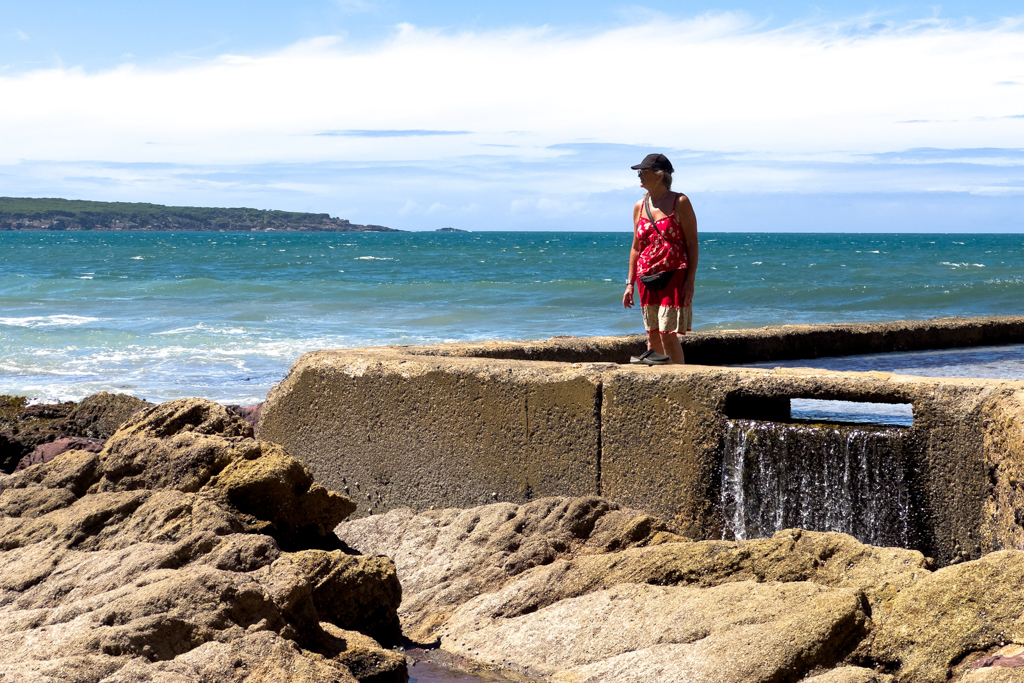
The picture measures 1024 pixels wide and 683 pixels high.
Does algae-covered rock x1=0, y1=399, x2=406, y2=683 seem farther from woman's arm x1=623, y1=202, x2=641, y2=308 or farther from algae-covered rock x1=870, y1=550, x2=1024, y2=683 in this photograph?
woman's arm x1=623, y1=202, x2=641, y2=308

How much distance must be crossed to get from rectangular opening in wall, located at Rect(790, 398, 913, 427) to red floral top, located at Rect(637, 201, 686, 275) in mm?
768

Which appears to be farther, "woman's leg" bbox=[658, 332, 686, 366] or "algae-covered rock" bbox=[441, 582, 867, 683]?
"woman's leg" bbox=[658, 332, 686, 366]

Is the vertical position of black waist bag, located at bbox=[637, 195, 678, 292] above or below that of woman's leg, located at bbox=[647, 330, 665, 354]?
above

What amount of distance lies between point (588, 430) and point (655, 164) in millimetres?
1298

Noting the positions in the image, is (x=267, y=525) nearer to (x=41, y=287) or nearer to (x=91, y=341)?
(x=91, y=341)

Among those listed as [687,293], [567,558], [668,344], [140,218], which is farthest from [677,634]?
[140,218]

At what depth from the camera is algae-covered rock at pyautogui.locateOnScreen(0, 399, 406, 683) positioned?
2656 millimetres

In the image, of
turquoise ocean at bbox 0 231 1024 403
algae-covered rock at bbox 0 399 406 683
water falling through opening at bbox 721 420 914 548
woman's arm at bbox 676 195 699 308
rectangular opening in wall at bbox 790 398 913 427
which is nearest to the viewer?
algae-covered rock at bbox 0 399 406 683

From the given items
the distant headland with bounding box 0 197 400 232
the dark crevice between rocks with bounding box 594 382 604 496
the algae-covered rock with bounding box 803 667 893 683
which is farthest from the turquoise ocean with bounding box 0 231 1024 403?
the distant headland with bounding box 0 197 400 232

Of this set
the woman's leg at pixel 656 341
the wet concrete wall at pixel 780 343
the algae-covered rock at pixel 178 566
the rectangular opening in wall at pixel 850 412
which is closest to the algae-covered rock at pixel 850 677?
the algae-covered rock at pixel 178 566

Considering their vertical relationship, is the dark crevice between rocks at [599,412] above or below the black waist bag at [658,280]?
below

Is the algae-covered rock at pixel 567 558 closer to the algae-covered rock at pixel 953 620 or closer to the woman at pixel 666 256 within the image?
the algae-covered rock at pixel 953 620

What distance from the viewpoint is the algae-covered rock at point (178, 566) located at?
8.71 ft

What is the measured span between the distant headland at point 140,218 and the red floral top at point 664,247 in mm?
126536
